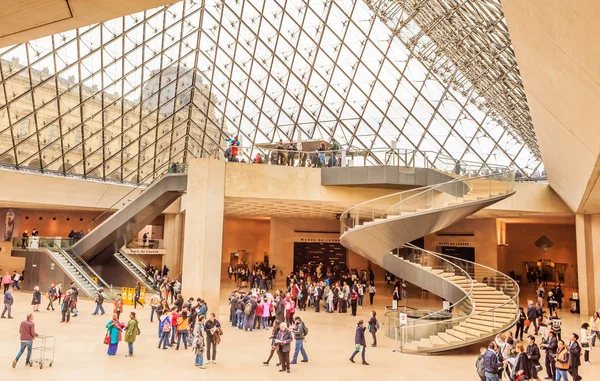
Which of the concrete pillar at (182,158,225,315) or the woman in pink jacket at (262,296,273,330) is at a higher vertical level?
the concrete pillar at (182,158,225,315)

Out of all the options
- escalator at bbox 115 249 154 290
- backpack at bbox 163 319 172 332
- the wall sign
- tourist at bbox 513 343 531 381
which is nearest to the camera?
tourist at bbox 513 343 531 381

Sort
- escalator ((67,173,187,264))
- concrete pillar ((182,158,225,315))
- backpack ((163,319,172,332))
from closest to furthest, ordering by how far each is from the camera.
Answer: backpack ((163,319,172,332)), concrete pillar ((182,158,225,315)), escalator ((67,173,187,264))

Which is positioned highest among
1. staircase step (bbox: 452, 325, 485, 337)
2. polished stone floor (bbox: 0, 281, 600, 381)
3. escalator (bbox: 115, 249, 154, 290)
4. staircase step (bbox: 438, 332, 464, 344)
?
escalator (bbox: 115, 249, 154, 290)

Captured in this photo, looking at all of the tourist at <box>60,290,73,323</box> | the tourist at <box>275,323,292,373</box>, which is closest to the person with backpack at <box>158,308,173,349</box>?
the tourist at <box>275,323,292,373</box>

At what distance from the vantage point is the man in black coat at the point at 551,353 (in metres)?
11.0

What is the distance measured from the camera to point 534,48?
8.45 metres

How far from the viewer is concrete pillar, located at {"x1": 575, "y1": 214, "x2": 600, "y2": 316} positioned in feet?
75.4

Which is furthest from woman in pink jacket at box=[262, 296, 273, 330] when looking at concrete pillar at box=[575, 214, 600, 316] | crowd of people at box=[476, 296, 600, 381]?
concrete pillar at box=[575, 214, 600, 316]

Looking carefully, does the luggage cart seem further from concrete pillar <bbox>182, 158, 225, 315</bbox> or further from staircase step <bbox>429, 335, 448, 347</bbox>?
staircase step <bbox>429, 335, 448, 347</bbox>

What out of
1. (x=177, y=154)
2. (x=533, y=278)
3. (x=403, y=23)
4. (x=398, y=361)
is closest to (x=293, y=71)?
(x=403, y=23)

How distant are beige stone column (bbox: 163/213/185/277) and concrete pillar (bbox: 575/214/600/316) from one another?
88.3 ft

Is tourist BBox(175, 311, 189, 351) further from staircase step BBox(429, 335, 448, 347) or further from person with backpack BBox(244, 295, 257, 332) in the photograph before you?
staircase step BBox(429, 335, 448, 347)

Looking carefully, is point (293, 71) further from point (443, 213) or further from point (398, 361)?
point (398, 361)

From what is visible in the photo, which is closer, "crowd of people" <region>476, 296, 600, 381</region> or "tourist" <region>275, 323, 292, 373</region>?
"crowd of people" <region>476, 296, 600, 381</region>
